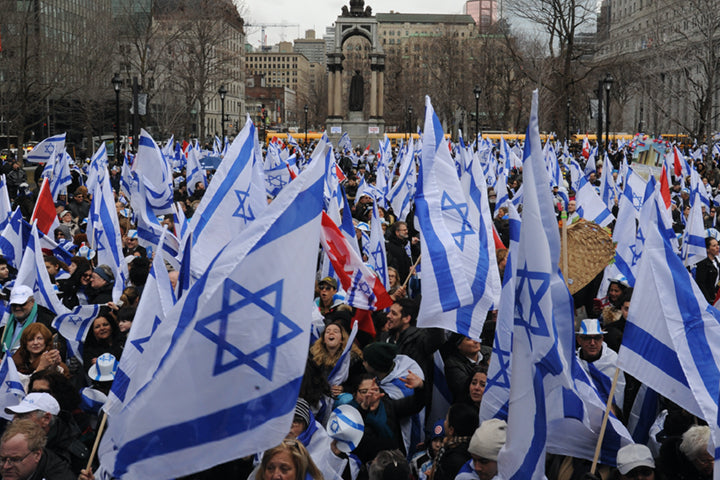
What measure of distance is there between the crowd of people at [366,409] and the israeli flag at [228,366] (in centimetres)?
38

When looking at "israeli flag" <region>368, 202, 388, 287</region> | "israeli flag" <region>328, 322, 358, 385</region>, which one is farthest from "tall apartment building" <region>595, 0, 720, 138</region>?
"israeli flag" <region>328, 322, 358, 385</region>

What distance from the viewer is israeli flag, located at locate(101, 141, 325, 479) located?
379cm

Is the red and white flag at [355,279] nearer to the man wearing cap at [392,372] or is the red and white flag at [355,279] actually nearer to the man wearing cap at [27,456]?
the man wearing cap at [392,372]

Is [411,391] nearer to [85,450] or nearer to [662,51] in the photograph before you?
[85,450]

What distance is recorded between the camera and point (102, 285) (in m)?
8.45

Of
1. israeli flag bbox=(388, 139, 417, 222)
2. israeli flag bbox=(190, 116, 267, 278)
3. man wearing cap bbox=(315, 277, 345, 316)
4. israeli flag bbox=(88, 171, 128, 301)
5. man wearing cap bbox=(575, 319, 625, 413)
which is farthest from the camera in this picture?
israeli flag bbox=(388, 139, 417, 222)

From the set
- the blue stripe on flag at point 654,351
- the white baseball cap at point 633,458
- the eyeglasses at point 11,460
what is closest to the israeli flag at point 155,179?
the eyeglasses at point 11,460

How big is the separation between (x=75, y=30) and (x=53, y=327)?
37562mm

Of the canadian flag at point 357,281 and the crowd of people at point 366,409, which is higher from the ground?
the canadian flag at point 357,281

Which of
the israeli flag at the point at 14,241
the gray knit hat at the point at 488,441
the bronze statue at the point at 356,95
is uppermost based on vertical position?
the bronze statue at the point at 356,95

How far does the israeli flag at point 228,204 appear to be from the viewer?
264 inches

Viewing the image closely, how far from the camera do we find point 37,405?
4.77 meters

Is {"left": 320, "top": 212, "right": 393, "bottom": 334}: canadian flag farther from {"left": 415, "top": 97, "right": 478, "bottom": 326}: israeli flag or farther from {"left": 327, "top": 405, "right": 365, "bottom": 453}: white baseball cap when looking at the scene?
{"left": 327, "top": 405, "right": 365, "bottom": 453}: white baseball cap

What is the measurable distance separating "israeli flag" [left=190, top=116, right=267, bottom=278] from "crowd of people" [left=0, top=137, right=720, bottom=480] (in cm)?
94
